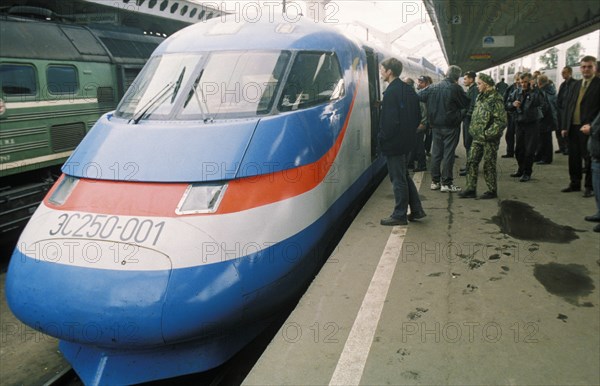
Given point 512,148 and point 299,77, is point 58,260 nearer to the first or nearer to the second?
point 299,77

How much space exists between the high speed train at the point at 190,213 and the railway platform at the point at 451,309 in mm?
508

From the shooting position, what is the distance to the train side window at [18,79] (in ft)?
21.8

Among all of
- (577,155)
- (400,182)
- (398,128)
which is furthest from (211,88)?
(577,155)

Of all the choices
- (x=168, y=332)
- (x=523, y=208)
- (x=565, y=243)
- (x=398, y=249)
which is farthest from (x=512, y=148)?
(x=168, y=332)

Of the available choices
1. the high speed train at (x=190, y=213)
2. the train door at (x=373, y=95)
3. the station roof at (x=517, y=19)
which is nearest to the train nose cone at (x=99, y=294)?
the high speed train at (x=190, y=213)

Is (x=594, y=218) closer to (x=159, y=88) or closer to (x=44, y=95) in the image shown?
(x=159, y=88)

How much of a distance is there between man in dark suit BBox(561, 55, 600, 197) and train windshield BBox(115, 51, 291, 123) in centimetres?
419

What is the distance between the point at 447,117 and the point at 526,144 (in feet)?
5.71

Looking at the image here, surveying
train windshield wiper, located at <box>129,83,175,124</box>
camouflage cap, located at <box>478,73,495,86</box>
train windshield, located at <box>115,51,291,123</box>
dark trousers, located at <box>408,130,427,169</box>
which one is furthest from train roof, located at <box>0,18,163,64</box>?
camouflage cap, located at <box>478,73,495,86</box>

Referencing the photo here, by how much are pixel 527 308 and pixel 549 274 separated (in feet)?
2.39

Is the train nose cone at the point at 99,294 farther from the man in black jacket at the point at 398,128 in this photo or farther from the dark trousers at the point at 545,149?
the dark trousers at the point at 545,149

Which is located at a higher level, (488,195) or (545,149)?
(545,149)

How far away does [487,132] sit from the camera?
21.0 ft

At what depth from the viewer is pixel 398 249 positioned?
473 centimetres
